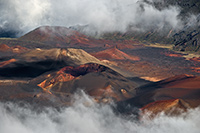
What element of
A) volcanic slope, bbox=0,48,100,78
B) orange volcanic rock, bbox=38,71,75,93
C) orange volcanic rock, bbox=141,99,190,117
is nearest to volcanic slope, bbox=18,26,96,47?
volcanic slope, bbox=0,48,100,78

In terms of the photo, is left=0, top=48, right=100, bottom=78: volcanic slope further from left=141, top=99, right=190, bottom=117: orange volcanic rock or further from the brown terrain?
left=141, top=99, right=190, bottom=117: orange volcanic rock

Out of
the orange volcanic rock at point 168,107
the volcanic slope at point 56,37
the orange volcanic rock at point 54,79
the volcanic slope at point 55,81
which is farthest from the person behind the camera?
the volcanic slope at point 56,37

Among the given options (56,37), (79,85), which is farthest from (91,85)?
(56,37)

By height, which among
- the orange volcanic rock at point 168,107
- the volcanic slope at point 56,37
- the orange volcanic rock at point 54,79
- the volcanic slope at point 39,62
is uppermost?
the volcanic slope at point 56,37

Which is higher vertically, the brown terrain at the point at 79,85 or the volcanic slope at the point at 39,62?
the volcanic slope at the point at 39,62

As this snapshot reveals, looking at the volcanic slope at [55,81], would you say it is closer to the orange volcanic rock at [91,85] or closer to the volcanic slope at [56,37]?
the orange volcanic rock at [91,85]

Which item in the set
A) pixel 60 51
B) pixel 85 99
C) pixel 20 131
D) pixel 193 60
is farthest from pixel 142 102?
pixel 193 60

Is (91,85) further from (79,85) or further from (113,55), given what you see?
(113,55)

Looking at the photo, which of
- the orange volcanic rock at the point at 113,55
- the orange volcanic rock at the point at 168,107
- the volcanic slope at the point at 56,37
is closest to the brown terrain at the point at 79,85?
the orange volcanic rock at the point at 168,107
